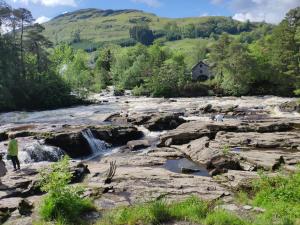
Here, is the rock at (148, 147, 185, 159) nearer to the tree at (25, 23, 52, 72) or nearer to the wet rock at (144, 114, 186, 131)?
the wet rock at (144, 114, 186, 131)

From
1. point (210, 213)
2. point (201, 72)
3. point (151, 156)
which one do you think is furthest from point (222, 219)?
point (201, 72)

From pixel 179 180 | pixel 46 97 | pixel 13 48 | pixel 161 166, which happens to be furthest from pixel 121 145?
pixel 13 48

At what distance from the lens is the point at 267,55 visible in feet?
Answer: 336

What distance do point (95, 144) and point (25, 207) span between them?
885 inches

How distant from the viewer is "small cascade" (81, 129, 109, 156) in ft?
131

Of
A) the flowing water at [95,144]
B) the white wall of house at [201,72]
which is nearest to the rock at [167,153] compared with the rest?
the flowing water at [95,144]

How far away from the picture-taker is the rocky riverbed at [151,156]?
20653 mm

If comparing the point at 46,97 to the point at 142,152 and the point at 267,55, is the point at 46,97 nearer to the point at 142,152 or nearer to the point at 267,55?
the point at 142,152

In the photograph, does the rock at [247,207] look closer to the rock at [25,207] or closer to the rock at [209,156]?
the rock at [25,207]

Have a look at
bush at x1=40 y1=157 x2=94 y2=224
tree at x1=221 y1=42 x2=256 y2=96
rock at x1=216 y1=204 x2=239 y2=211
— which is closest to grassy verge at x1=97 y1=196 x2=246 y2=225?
rock at x1=216 y1=204 x2=239 y2=211

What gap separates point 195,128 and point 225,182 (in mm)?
18133

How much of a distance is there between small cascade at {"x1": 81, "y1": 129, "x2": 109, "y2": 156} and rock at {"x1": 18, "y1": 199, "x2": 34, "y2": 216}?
20542 mm

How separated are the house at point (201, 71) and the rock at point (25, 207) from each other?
110 metres

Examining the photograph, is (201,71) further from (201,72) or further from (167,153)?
(167,153)
